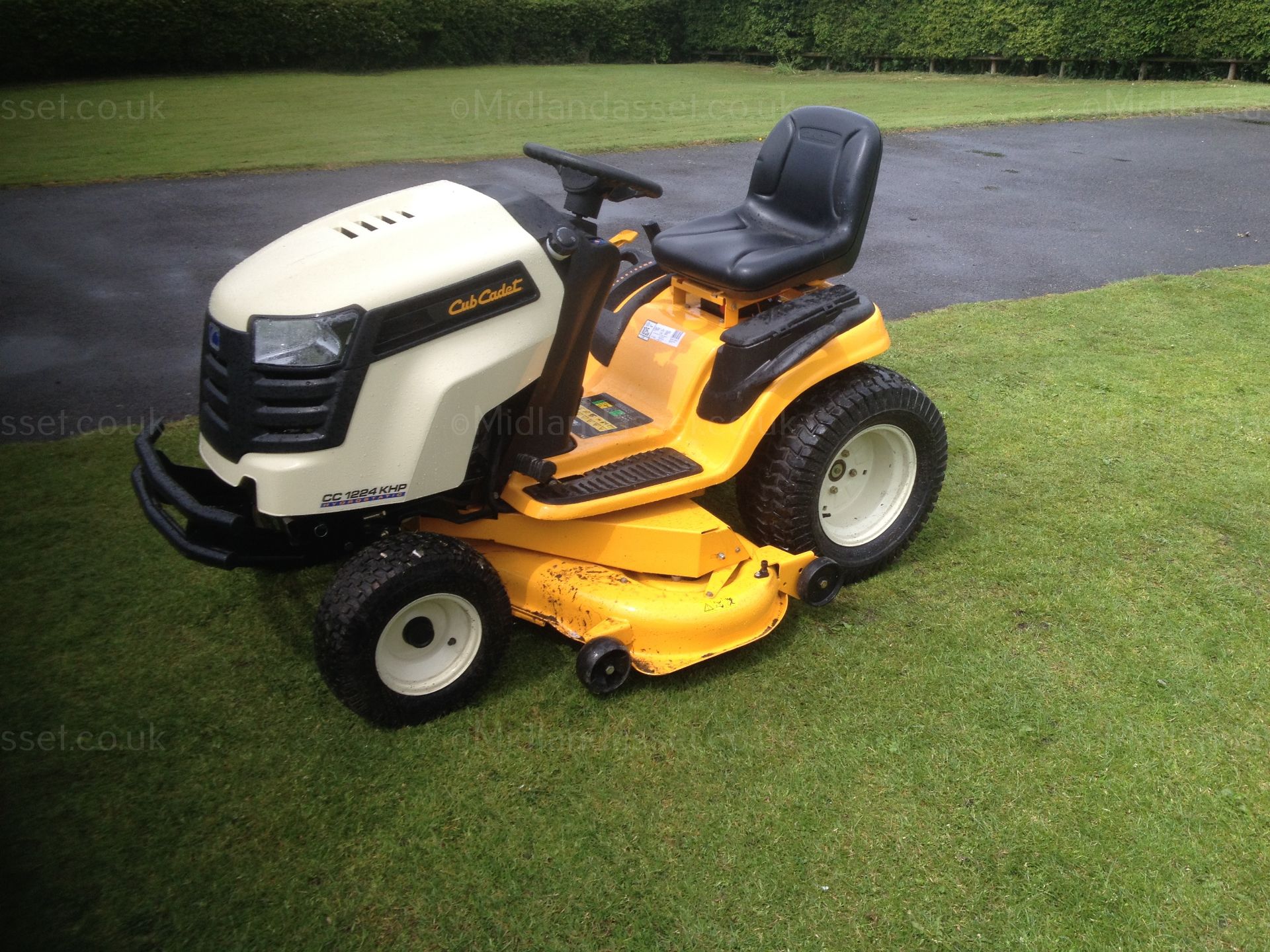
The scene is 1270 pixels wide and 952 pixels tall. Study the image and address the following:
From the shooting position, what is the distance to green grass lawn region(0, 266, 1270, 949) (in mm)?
2287

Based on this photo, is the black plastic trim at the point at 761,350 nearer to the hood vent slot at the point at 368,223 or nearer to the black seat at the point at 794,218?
the black seat at the point at 794,218

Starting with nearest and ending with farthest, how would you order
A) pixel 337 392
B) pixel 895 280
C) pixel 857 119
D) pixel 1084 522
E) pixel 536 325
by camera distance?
1. pixel 337 392
2. pixel 536 325
3. pixel 857 119
4. pixel 1084 522
5. pixel 895 280

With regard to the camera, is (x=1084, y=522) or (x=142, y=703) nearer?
(x=142, y=703)

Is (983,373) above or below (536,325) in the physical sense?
below

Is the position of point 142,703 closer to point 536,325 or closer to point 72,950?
point 72,950

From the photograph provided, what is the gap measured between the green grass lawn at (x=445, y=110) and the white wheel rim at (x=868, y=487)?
8100 millimetres

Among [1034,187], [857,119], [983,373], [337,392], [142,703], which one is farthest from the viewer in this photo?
[1034,187]

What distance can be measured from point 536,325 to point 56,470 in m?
2.64

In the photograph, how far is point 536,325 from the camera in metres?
2.70

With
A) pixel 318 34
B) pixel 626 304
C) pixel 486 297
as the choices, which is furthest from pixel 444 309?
pixel 318 34

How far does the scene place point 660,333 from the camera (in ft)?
11.3

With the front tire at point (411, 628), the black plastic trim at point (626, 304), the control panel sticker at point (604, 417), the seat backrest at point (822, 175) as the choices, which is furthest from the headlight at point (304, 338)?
the seat backrest at point (822, 175)

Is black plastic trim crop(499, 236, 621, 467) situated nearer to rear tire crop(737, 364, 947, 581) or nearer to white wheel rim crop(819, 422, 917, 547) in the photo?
rear tire crop(737, 364, 947, 581)

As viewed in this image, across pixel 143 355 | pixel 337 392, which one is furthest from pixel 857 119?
pixel 143 355
